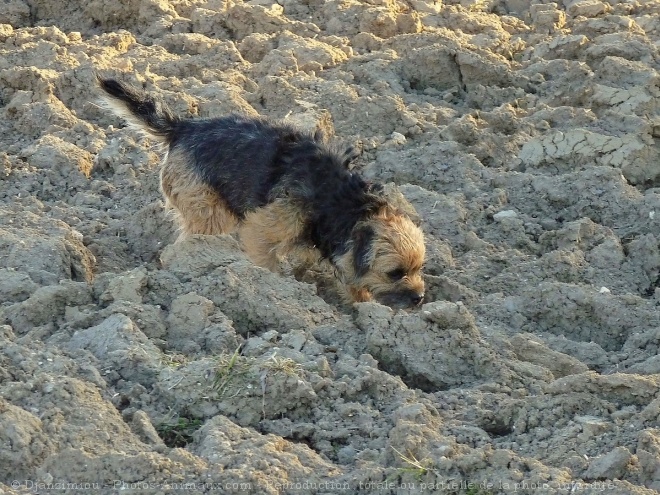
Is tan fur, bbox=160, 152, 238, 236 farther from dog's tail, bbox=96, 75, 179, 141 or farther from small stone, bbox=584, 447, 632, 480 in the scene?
small stone, bbox=584, 447, 632, 480

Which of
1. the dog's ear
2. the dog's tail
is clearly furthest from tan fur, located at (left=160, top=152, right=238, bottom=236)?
the dog's ear

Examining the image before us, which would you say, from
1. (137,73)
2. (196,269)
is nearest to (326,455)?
(196,269)

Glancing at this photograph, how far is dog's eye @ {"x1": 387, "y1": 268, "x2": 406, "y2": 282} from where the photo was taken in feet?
21.6

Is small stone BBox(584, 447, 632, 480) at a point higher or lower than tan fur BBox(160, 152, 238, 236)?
higher

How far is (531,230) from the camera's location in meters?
7.39

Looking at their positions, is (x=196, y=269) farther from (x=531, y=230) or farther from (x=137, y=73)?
(x=137, y=73)

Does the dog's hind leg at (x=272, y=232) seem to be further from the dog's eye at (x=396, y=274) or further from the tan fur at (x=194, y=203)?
the dog's eye at (x=396, y=274)

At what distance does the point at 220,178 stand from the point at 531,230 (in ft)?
7.41

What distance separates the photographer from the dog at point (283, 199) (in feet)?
21.7

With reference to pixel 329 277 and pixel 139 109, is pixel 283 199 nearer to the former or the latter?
pixel 329 277

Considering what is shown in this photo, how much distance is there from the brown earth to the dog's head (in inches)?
7.8

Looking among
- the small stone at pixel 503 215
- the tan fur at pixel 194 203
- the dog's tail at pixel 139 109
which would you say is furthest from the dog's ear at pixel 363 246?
the dog's tail at pixel 139 109

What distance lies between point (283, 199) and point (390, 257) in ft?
2.74

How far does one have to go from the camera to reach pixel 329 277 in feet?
23.2
